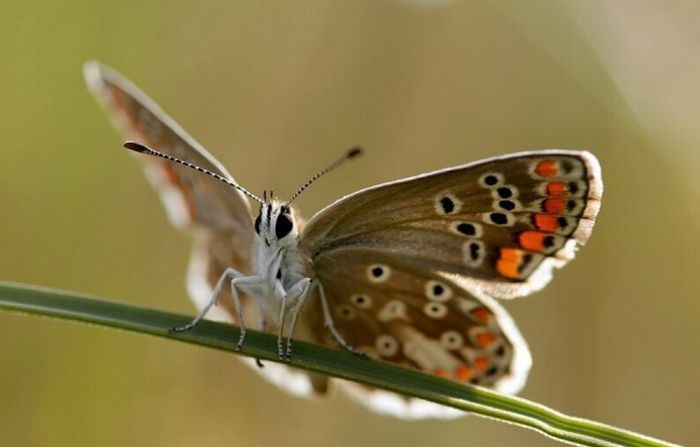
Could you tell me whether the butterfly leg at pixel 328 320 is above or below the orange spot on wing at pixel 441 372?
above

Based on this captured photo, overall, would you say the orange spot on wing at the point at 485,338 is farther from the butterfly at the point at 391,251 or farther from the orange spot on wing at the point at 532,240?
the orange spot on wing at the point at 532,240

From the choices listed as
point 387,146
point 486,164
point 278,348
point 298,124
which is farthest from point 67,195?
point 486,164

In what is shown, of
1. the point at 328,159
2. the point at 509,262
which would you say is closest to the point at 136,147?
the point at 509,262

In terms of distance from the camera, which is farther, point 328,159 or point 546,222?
point 328,159

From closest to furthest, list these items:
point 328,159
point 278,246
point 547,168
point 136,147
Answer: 1. point 547,168
2. point 278,246
3. point 136,147
4. point 328,159

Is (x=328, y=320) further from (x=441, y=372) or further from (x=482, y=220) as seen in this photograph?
(x=482, y=220)

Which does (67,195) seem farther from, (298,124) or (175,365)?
(298,124)

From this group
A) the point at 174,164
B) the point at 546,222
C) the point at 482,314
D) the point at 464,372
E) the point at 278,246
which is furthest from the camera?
the point at 174,164

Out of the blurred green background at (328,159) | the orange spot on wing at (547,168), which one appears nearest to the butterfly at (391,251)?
the orange spot on wing at (547,168)
